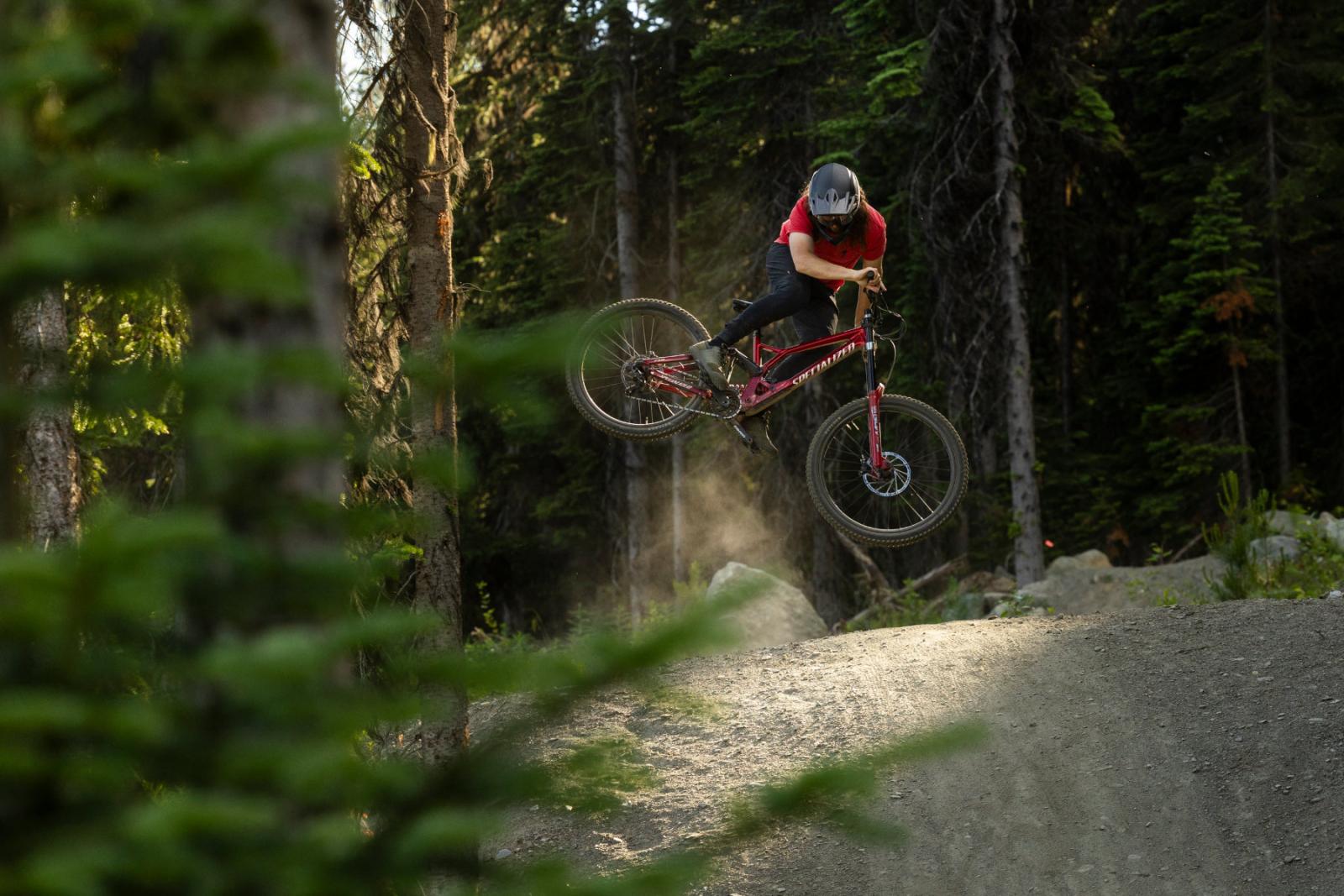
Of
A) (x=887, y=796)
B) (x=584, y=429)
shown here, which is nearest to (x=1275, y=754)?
(x=887, y=796)

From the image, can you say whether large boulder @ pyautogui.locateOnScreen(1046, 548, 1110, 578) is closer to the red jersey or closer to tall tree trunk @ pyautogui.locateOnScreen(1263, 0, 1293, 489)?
tall tree trunk @ pyautogui.locateOnScreen(1263, 0, 1293, 489)

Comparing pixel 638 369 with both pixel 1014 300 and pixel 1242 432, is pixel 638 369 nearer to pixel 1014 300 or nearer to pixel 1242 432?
pixel 1014 300

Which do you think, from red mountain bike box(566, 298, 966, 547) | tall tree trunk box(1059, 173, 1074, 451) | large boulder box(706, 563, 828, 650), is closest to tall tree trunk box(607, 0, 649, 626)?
large boulder box(706, 563, 828, 650)

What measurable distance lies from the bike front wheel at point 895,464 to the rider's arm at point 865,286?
22.0 inches

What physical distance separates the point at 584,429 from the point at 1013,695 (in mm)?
14278

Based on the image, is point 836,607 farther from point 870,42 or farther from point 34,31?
point 34,31

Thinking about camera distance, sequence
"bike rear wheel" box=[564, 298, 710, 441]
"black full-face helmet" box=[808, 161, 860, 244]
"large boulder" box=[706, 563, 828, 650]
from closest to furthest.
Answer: "black full-face helmet" box=[808, 161, 860, 244]
"bike rear wheel" box=[564, 298, 710, 441]
"large boulder" box=[706, 563, 828, 650]

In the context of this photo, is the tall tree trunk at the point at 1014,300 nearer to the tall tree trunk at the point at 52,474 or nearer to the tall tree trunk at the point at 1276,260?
the tall tree trunk at the point at 1276,260

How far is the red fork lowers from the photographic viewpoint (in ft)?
25.5

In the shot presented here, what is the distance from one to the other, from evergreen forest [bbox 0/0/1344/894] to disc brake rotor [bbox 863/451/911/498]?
101 inches

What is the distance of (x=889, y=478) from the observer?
7777 millimetres

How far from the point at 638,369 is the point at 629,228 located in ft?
39.8

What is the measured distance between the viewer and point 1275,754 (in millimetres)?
7109

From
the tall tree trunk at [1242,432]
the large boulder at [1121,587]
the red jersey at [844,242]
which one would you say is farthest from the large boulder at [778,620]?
the tall tree trunk at [1242,432]
